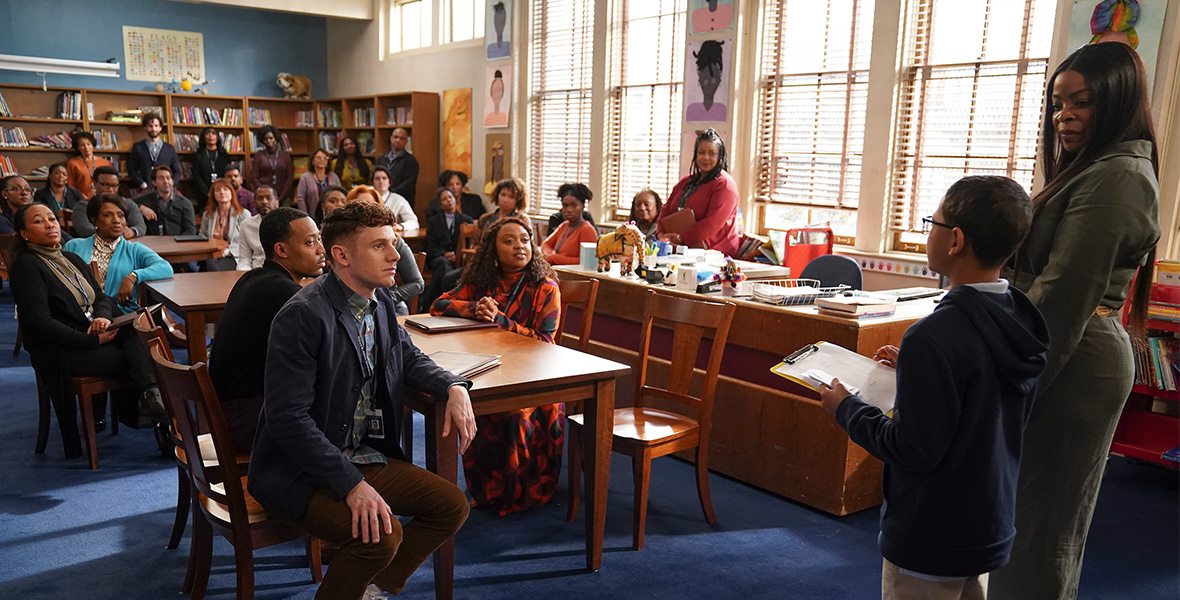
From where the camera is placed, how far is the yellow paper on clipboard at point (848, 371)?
1783mm

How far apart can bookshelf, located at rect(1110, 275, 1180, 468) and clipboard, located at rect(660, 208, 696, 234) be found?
8.14 ft

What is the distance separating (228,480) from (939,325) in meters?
1.75

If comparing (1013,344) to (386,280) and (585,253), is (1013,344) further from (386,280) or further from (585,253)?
(585,253)

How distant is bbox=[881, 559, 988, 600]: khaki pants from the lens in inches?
66.0

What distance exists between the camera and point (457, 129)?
31.1 ft

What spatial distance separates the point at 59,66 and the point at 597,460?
9.73 m

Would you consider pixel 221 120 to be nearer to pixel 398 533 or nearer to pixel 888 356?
pixel 398 533

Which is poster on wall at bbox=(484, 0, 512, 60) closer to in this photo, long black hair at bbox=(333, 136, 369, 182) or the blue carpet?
long black hair at bbox=(333, 136, 369, 182)

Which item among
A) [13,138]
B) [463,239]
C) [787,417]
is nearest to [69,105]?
[13,138]

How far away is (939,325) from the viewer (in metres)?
1.58

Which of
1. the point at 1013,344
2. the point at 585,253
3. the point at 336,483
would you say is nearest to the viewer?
the point at 1013,344

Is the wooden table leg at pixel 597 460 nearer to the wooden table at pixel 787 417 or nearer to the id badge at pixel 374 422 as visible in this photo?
the id badge at pixel 374 422

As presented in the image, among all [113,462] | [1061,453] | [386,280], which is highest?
[386,280]

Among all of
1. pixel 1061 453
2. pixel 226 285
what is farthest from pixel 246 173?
pixel 1061 453
